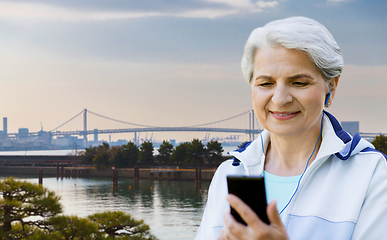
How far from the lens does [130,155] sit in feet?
102

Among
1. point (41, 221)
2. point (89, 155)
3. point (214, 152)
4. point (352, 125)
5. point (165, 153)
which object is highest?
point (352, 125)

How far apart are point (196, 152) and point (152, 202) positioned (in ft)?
31.0

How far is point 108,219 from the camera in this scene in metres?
6.36

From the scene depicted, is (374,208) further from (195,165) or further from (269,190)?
(195,165)

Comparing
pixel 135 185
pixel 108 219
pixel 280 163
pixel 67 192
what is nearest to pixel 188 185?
pixel 135 185

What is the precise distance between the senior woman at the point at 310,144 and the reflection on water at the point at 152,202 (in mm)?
11427

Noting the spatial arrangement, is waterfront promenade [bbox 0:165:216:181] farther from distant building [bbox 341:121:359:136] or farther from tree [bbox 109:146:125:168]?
distant building [bbox 341:121:359:136]

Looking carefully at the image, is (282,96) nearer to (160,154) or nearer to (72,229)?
(72,229)

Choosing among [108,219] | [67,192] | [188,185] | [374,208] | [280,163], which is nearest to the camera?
[374,208]

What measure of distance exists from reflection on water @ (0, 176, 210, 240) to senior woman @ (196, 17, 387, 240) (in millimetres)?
11427

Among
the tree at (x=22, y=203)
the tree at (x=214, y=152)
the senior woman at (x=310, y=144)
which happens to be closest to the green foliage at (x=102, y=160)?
the tree at (x=214, y=152)

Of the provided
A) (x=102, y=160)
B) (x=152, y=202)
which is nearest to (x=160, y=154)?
(x=102, y=160)

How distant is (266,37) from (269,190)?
0.35 meters

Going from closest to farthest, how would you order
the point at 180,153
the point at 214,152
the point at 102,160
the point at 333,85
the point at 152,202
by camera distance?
the point at 333,85
the point at 152,202
the point at 214,152
the point at 180,153
the point at 102,160
